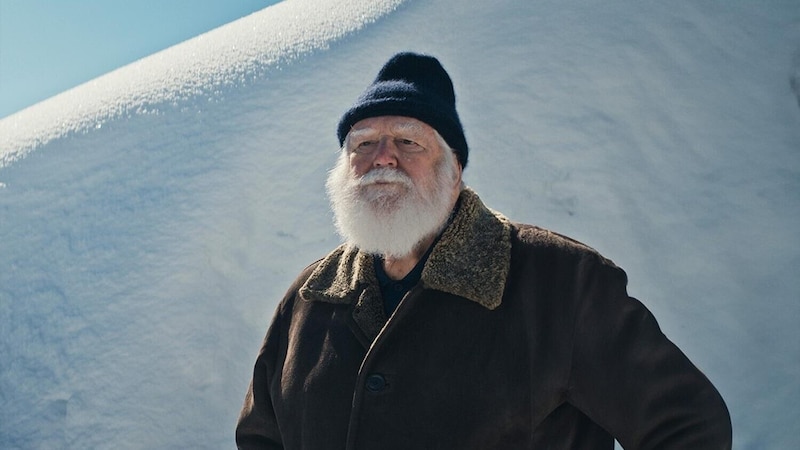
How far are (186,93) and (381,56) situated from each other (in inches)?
51.3

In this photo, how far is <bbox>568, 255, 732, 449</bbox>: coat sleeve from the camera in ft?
4.90

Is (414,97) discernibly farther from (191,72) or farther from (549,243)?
(191,72)

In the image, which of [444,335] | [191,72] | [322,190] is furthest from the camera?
[191,72]

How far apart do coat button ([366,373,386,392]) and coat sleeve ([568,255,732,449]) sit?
377mm

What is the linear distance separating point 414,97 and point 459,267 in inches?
16.2

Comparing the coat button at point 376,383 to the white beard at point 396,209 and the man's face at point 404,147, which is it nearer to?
the white beard at point 396,209

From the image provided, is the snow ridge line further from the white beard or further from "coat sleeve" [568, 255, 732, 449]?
"coat sleeve" [568, 255, 732, 449]

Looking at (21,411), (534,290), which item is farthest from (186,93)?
(534,290)

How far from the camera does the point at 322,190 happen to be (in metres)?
4.38

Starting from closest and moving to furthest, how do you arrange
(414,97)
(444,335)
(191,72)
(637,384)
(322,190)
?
(637,384), (444,335), (414,97), (322,190), (191,72)

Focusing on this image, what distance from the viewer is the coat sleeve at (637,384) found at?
1.49 m

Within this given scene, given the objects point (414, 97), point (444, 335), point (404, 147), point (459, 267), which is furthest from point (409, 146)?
point (444, 335)

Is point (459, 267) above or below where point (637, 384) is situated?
above

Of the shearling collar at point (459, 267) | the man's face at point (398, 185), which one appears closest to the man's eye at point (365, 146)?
the man's face at point (398, 185)
